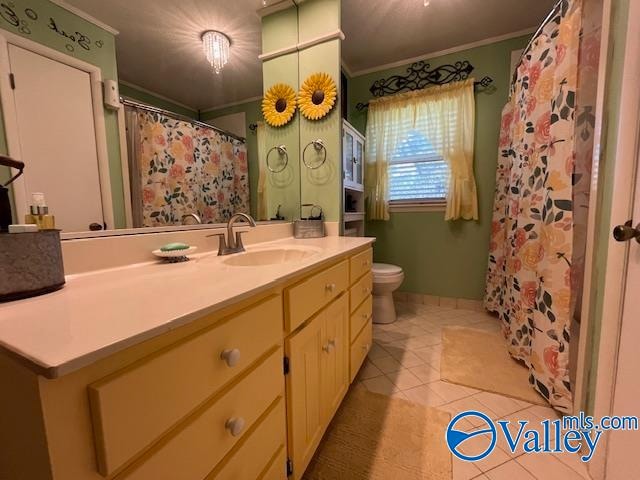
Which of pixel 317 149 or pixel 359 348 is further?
pixel 317 149

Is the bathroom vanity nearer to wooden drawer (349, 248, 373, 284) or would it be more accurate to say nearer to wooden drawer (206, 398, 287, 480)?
wooden drawer (206, 398, 287, 480)

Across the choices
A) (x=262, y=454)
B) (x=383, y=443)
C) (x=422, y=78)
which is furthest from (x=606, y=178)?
(x=422, y=78)

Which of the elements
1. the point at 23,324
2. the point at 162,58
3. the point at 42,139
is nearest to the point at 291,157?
the point at 162,58

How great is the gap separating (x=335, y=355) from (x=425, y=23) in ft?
7.64

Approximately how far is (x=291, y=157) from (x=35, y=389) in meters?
1.69

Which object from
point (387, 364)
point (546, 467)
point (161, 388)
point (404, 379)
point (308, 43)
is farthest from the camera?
point (308, 43)

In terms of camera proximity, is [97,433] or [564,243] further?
[564,243]

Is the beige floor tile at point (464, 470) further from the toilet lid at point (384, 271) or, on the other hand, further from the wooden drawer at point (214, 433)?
the toilet lid at point (384, 271)

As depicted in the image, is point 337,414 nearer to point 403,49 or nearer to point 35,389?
point 35,389

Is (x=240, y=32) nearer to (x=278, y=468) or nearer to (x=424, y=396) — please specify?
(x=278, y=468)

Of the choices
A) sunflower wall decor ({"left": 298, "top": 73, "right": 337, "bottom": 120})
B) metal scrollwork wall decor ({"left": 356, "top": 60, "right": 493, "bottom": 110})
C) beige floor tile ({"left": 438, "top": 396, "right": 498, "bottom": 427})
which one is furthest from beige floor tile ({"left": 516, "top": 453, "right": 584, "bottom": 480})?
metal scrollwork wall decor ({"left": 356, "top": 60, "right": 493, "bottom": 110})

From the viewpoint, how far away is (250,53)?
149 centimetres

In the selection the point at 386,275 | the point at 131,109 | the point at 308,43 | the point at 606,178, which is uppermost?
the point at 308,43

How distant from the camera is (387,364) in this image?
165 centimetres
